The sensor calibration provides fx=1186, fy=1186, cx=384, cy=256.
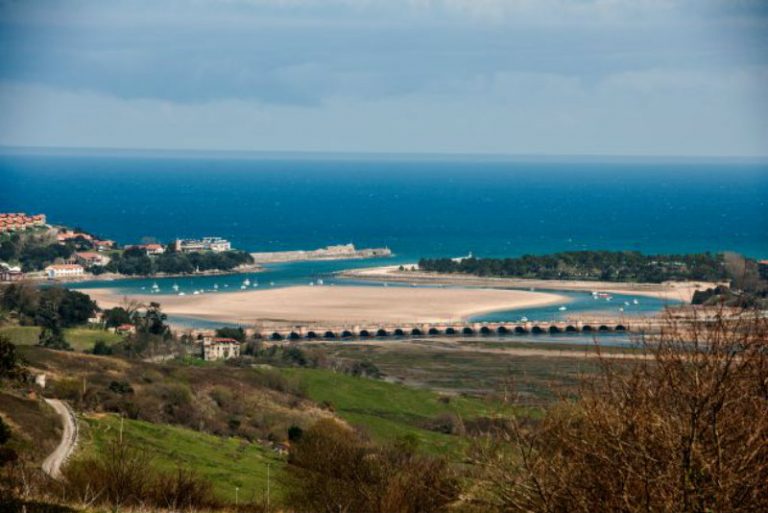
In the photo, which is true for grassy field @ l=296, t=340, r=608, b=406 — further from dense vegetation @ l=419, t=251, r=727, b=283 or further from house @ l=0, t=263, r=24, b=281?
house @ l=0, t=263, r=24, b=281

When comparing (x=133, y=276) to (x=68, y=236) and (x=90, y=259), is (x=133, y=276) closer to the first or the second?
(x=90, y=259)

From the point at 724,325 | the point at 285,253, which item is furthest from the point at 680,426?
the point at 285,253

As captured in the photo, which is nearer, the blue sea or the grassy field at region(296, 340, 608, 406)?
the grassy field at region(296, 340, 608, 406)

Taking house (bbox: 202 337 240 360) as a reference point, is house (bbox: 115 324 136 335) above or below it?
above

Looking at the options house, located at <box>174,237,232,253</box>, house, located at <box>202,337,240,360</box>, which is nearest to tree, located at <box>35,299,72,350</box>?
house, located at <box>202,337,240,360</box>

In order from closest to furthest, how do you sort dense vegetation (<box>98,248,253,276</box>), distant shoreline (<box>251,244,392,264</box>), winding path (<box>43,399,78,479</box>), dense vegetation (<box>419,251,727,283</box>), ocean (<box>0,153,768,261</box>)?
winding path (<box>43,399,78,479</box>), dense vegetation (<box>419,251,727,283</box>), dense vegetation (<box>98,248,253,276</box>), distant shoreline (<box>251,244,392,264</box>), ocean (<box>0,153,768,261</box>)

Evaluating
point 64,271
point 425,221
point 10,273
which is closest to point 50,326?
point 10,273

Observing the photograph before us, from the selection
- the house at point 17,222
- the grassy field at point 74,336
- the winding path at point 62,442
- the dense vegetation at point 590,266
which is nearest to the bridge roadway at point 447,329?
the grassy field at point 74,336
